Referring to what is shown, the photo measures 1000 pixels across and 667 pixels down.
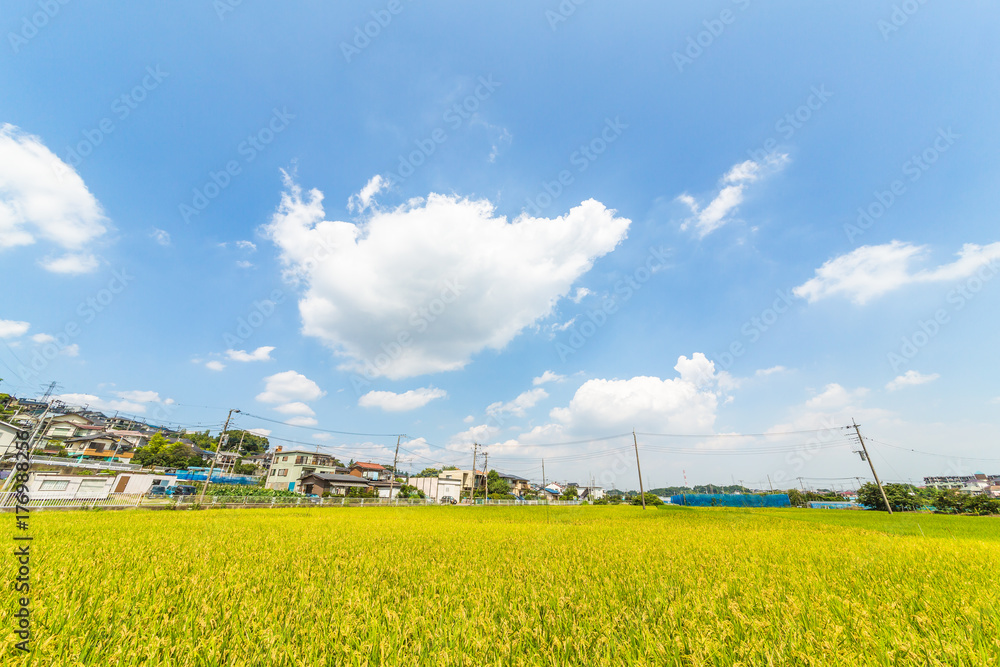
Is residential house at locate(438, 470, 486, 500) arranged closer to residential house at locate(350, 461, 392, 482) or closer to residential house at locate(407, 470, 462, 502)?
residential house at locate(407, 470, 462, 502)

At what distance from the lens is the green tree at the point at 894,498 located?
3642 centimetres

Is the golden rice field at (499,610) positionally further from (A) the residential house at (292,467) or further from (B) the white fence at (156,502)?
(A) the residential house at (292,467)

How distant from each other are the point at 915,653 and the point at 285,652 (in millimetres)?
4043

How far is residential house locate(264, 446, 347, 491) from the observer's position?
60.9 m

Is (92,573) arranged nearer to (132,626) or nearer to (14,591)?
(14,591)

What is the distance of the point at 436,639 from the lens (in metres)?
2.39

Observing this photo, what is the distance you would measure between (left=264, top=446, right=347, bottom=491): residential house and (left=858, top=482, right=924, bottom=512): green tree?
77.5 m

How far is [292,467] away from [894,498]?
276ft

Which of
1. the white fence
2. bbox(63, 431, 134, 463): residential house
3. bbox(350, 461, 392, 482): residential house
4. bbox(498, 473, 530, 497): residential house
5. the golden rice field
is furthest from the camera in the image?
bbox(498, 473, 530, 497): residential house

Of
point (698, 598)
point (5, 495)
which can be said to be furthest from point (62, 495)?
point (698, 598)

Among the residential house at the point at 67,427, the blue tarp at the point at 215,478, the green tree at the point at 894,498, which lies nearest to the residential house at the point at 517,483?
the blue tarp at the point at 215,478

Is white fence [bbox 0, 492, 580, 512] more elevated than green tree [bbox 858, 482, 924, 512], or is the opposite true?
green tree [bbox 858, 482, 924, 512]

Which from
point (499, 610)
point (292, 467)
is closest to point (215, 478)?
point (292, 467)

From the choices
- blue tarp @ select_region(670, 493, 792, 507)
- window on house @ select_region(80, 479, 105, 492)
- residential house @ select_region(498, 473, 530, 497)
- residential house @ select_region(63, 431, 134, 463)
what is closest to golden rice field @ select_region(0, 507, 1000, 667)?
window on house @ select_region(80, 479, 105, 492)
